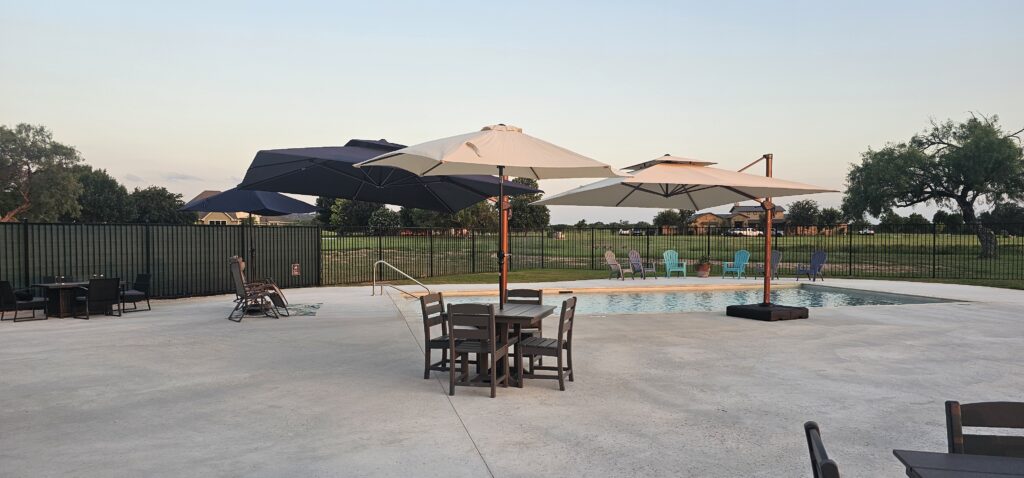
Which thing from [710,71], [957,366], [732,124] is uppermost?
[710,71]

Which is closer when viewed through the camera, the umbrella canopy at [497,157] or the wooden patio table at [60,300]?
the umbrella canopy at [497,157]

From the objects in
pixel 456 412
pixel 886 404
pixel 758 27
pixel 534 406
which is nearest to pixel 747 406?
pixel 886 404

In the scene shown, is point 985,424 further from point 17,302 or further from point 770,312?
point 17,302

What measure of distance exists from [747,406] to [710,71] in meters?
12.5

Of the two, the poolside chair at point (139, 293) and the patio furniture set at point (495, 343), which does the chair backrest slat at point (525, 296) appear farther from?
the poolside chair at point (139, 293)

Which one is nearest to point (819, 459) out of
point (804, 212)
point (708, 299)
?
point (708, 299)

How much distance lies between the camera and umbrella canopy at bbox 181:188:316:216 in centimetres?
1070

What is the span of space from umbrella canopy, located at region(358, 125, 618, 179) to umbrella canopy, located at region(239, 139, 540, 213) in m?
0.82

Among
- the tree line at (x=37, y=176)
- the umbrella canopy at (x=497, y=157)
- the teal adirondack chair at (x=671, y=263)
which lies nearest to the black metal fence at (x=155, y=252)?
the umbrella canopy at (x=497, y=157)

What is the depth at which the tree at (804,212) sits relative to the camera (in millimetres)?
81631

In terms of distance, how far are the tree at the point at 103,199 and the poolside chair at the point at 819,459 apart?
64321 millimetres

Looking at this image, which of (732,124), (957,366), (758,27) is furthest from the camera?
(732,124)

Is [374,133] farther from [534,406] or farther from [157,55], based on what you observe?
[534,406]

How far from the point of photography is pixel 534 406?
15.8 feet
